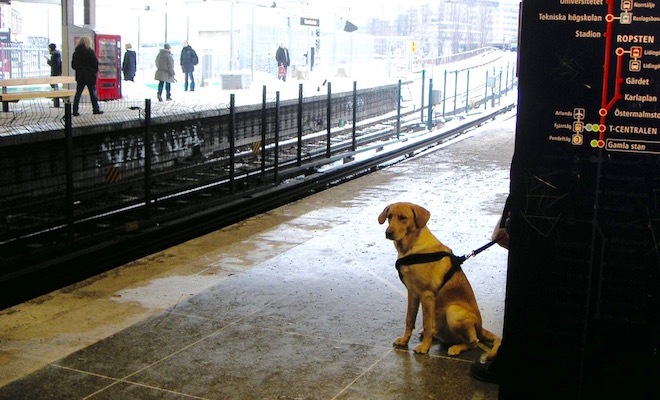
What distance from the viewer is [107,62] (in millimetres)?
19844

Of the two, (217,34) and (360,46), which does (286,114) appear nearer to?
(217,34)

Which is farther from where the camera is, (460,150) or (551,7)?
(460,150)

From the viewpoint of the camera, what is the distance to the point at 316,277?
7512mm

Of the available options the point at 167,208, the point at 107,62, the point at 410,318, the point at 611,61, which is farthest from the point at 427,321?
the point at 107,62

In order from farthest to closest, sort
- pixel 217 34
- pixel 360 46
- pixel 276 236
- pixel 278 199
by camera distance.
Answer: pixel 360 46 → pixel 217 34 → pixel 278 199 → pixel 276 236

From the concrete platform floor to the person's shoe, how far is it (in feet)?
0.15

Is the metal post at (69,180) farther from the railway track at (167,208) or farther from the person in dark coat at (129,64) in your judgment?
the person in dark coat at (129,64)

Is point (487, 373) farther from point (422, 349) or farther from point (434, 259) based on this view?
point (434, 259)

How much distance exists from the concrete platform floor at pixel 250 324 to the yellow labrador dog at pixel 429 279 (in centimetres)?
18

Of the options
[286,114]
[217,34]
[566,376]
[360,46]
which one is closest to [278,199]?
[286,114]

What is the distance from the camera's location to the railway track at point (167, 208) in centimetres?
742

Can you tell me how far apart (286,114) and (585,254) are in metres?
13.5

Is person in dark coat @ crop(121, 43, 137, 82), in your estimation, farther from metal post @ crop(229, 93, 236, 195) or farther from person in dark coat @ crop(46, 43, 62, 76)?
metal post @ crop(229, 93, 236, 195)

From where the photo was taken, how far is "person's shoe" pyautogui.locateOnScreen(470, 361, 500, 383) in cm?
497
